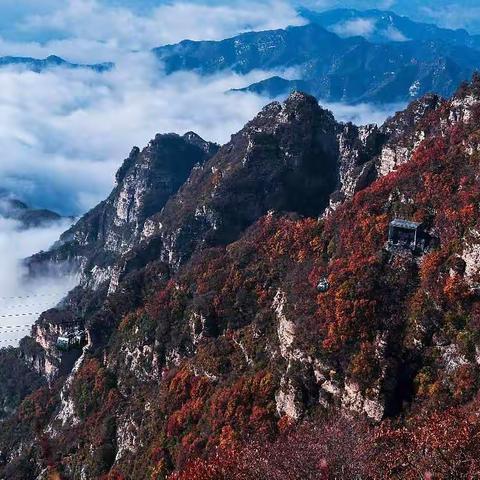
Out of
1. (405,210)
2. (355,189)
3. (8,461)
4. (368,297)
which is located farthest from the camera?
(8,461)

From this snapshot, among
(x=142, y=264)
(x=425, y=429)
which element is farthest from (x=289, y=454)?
(x=142, y=264)

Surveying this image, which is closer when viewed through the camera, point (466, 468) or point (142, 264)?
point (466, 468)

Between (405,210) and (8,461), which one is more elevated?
(405,210)

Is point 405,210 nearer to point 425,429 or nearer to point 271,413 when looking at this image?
point 271,413

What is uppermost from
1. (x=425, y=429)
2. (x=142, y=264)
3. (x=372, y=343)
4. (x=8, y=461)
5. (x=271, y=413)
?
(x=425, y=429)

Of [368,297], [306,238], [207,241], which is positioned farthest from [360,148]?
[368,297]

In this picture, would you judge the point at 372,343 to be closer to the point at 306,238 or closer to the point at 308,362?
the point at 308,362

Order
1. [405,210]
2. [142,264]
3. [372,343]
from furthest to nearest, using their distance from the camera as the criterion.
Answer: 1. [142,264]
2. [405,210]
3. [372,343]
